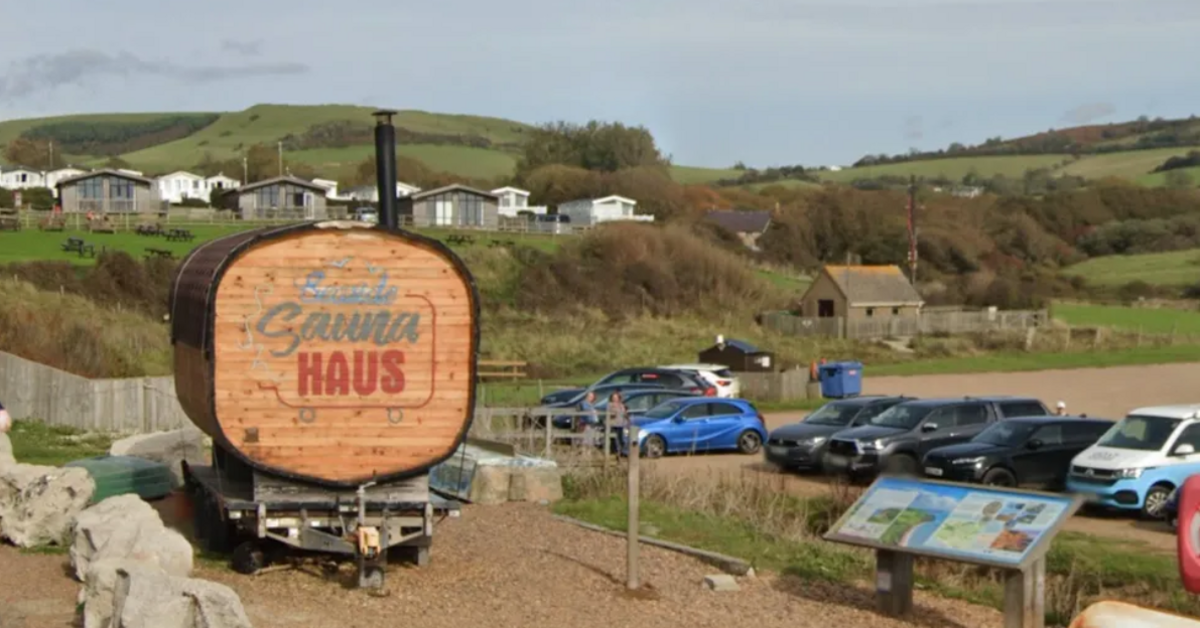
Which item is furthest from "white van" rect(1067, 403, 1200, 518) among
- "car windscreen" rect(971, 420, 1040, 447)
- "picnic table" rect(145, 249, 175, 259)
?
"picnic table" rect(145, 249, 175, 259)

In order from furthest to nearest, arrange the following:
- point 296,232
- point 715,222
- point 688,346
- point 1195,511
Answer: point 715,222 < point 688,346 < point 296,232 < point 1195,511

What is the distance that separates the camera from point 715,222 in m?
111

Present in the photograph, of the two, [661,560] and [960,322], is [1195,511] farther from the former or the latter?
[960,322]

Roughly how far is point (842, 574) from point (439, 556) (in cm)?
450

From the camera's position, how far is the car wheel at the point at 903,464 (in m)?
26.6

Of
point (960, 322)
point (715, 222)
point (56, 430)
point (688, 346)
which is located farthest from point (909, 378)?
point (715, 222)

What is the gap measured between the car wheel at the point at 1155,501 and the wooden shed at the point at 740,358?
1056 inches

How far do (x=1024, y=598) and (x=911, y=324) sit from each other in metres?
59.4

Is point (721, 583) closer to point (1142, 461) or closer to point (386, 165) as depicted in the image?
point (386, 165)

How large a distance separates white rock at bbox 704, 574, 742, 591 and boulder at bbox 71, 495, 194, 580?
5.19 m

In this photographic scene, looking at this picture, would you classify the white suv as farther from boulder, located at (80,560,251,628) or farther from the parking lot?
boulder, located at (80,560,251,628)

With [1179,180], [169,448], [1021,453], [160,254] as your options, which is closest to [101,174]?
[160,254]

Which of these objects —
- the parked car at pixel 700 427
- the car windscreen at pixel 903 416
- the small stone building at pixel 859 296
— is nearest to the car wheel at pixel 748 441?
the parked car at pixel 700 427

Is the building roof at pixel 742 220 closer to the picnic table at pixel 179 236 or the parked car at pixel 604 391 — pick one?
the picnic table at pixel 179 236
